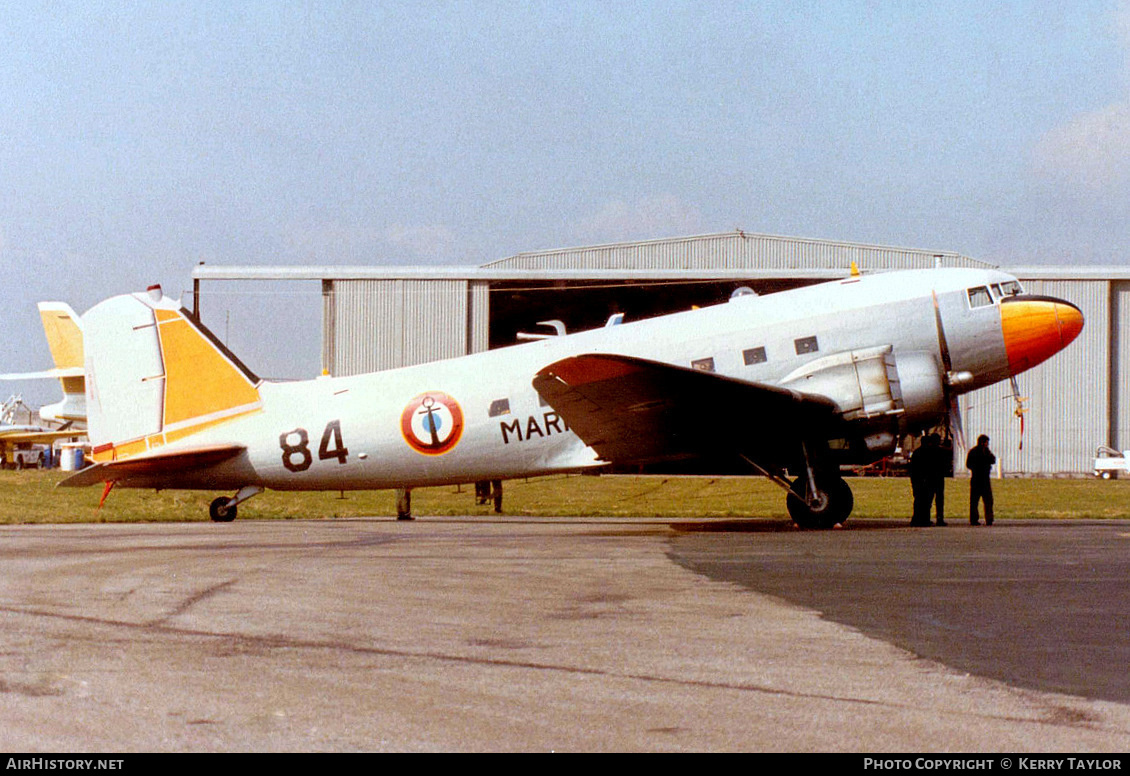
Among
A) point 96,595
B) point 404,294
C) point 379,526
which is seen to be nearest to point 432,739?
point 96,595

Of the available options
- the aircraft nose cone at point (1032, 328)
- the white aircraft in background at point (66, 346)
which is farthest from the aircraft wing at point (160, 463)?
the white aircraft in background at point (66, 346)

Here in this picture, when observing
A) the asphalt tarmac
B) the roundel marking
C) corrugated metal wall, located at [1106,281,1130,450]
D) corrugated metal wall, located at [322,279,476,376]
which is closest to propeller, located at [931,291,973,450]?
the asphalt tarmac

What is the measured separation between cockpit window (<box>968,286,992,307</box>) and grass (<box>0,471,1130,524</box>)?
21.0 feet

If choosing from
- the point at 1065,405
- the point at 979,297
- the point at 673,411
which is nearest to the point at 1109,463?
the point at 1065,405

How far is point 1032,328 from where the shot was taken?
19.3 m

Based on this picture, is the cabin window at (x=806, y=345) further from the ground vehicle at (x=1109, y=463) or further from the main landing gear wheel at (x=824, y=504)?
the ground vehicle at (x=1109, y=463)

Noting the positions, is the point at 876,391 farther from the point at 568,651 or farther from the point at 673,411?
the point at 568,651

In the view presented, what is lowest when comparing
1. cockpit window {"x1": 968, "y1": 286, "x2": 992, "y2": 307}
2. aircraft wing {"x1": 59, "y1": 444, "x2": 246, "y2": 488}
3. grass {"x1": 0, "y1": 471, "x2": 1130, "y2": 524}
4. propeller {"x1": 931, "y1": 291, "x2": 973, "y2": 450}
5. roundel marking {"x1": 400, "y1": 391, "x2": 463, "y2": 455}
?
grass {"x1": 0, "y1": 471, "x2": 1130, "y2": 524}

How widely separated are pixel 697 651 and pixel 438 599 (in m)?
3.32

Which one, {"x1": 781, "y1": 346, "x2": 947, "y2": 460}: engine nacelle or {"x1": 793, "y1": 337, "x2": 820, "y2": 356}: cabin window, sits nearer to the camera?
{"x1": 781, "y1": 346, "x2": 947, "y2": 460}: engine nacelle

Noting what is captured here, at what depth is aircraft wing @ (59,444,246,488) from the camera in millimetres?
19703

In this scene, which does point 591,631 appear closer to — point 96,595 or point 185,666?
point 185,666

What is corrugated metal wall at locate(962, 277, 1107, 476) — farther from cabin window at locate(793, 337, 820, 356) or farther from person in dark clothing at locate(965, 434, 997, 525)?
cabin window at locate(793, 337, 820, 356)

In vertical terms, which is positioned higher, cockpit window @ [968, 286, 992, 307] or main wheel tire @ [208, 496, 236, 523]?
cockpit window @ [968, 286, 992, 307]
